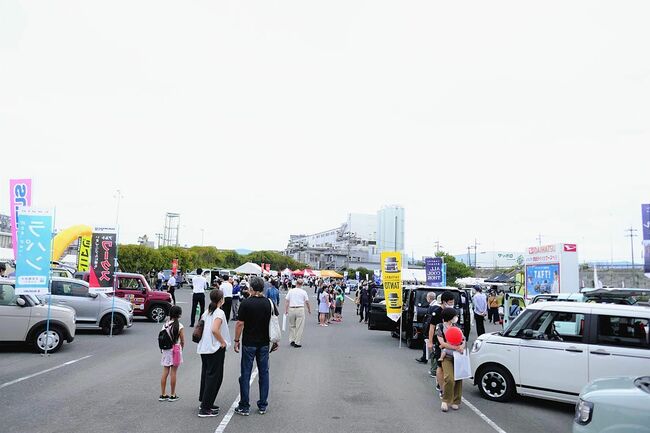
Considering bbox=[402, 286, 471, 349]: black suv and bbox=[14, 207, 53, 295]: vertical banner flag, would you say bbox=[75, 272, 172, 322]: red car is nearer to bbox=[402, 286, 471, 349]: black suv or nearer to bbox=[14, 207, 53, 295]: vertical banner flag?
bbox=[14, 207, 53, 295]: vertical banner flag

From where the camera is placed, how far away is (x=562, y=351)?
7715mm

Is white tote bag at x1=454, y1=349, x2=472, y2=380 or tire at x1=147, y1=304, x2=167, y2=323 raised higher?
white tote bag at x1=454, y1=349, x2=472, y2=380

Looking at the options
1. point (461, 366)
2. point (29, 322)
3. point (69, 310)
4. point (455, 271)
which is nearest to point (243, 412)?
point (461, 366)

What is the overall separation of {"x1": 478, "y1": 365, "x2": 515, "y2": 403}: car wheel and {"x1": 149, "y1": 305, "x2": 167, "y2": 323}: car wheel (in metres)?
14.7

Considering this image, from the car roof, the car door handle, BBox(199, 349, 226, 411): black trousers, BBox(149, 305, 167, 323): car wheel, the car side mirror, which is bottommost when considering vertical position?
BBox(149, 305, 167, 323): car wheel

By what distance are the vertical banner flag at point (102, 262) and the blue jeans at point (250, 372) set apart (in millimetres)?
9914

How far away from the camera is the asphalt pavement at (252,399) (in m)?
6.46

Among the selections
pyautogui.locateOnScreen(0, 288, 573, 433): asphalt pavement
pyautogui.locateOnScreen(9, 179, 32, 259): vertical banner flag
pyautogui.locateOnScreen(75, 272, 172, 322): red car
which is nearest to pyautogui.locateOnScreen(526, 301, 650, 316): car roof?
pyautogui.locateOnScreen(0, 288, 573, 433): asphalt pavement

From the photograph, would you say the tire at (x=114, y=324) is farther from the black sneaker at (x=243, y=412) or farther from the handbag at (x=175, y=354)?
the black sneaker at (x=243, y=412)

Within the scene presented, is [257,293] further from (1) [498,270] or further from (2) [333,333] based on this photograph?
(1) [498,270]

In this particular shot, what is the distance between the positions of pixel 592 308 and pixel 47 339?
37.8ft

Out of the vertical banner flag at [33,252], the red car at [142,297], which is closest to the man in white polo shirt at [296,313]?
the vertical banner flag at [33,252]

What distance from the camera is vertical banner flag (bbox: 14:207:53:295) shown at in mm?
11539

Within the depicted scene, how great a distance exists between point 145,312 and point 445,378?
595 inches
